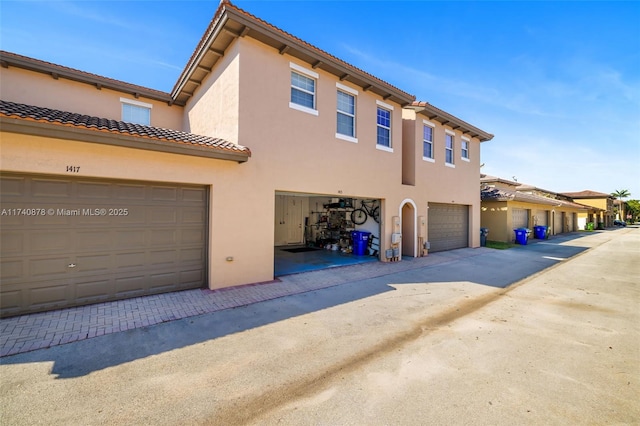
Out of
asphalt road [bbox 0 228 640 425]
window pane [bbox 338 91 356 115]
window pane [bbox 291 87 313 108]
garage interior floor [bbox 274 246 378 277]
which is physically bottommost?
asphalt road [bbox 0 228 640 425]

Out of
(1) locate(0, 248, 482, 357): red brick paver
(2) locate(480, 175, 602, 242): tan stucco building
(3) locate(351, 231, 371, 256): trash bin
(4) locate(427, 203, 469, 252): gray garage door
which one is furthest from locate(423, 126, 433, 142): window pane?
(1) locate(0, 248, 482, 357): red brick paver

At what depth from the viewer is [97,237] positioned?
597 centimetres

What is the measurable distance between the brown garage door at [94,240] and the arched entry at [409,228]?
943cm

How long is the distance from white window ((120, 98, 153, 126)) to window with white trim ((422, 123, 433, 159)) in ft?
42.5

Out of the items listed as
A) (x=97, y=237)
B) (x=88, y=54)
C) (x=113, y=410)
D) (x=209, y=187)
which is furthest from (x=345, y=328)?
(x=88, y=54)

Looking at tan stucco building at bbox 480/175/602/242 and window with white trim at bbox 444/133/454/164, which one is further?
tan stucco building at bbox 480/175/602/242

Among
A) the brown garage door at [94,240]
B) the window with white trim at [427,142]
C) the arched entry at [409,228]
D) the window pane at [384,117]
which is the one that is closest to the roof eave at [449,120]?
the window with white trim at [427,142]

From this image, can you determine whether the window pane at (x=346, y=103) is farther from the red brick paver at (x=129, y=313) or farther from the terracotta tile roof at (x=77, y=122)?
the red brick paver at (x=129, y=313)

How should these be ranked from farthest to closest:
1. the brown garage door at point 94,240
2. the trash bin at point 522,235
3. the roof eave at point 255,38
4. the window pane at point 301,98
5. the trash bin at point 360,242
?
the trash bin at point 522,235
the trash bin at point 360,242
the window pane at point 301,98
the roof eave at point 255,38
the brown garage door at point 94,240

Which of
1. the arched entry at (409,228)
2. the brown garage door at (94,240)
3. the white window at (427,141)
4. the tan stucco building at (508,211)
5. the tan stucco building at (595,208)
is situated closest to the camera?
the brown garage door at (94,240)

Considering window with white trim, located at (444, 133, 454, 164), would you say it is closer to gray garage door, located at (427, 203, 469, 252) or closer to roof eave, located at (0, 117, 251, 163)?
gray garage door, located at (427, 203, 469, 252)

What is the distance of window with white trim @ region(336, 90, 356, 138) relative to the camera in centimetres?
1019

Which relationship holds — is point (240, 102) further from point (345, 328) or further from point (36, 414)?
point (36, 414)

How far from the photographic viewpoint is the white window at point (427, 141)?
1387 cm
